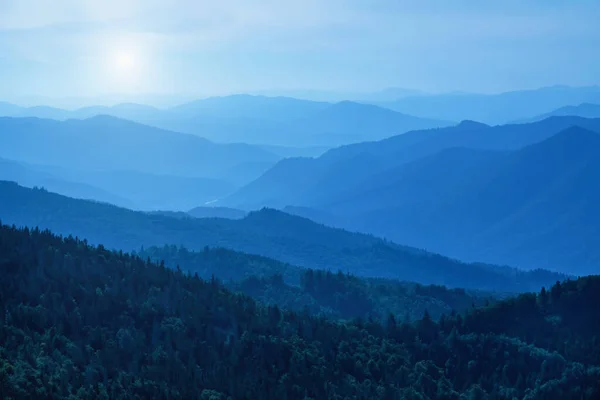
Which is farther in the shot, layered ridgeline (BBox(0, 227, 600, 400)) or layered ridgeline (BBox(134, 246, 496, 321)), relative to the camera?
layered ridgeline (BBox(134, 246, 496, 321))

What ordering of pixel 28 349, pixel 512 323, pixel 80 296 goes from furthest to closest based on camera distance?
pixel 512 323 → pixel 80 296 → pixel 28 349

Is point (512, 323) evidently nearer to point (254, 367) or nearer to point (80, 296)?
point (254, 367)

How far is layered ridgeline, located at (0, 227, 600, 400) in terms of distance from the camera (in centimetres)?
5803

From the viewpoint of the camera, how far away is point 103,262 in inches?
3228

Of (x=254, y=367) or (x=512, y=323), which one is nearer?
(x=254, y=367)

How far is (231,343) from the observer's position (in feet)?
226

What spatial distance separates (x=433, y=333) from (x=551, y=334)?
11696mm

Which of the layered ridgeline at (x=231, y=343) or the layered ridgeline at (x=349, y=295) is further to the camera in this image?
the layered ridgeline at (x=349, y=295)

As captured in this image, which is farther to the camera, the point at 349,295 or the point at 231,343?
the point at 349,295

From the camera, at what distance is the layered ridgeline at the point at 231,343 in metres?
58.0

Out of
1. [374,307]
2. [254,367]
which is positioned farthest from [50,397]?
[374,307]

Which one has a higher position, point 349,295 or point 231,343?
point 349,295

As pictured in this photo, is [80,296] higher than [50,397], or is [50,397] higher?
[80,296]

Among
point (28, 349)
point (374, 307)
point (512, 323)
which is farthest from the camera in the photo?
point (374, 307)
